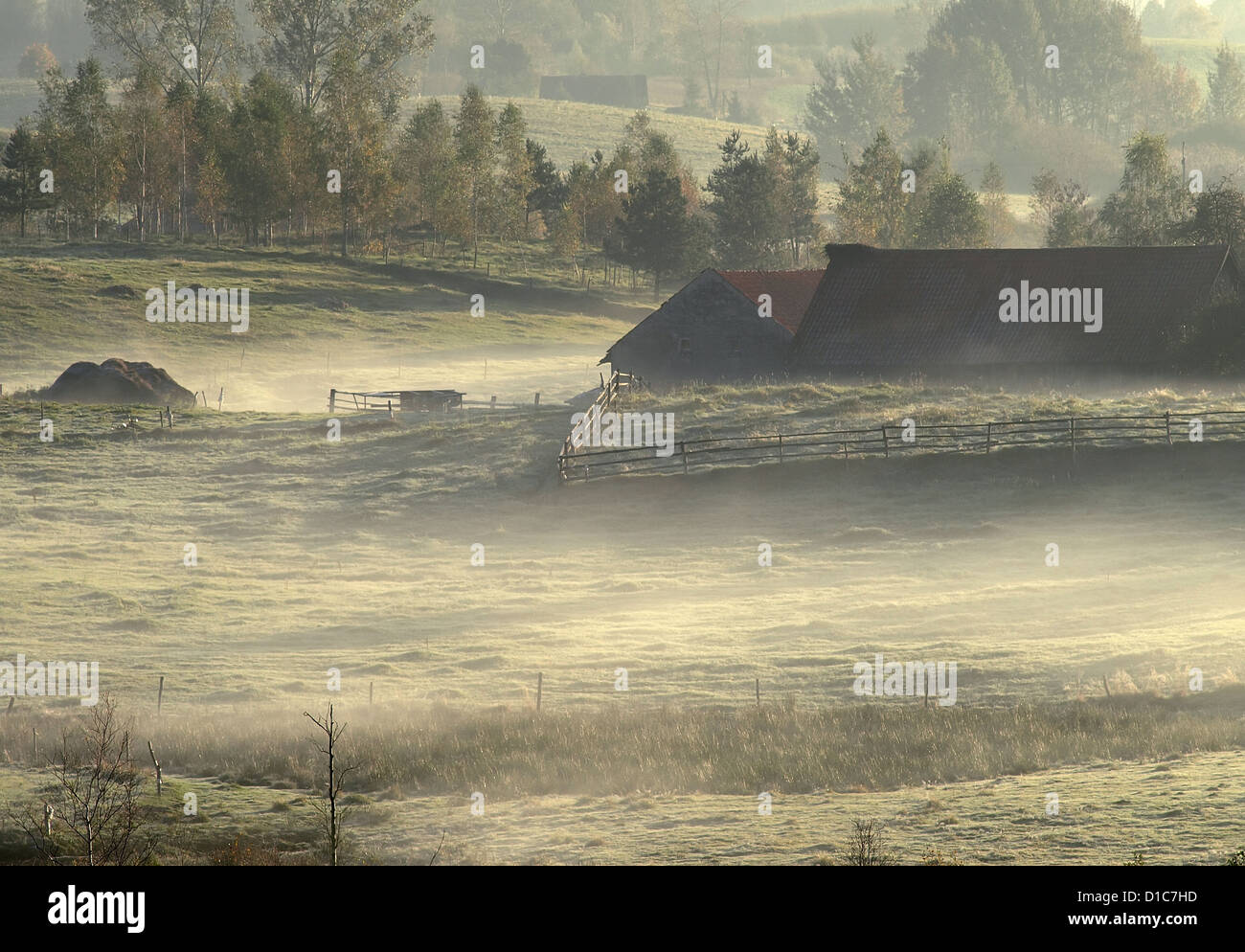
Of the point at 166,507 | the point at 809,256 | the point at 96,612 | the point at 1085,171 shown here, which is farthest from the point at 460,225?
the point at 1085,171

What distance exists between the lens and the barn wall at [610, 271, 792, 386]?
62.0 metres

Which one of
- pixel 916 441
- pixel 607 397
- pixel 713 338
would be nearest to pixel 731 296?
pixel 713 338

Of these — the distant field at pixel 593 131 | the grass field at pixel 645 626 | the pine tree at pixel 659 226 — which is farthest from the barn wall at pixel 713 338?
the distant field at pixel 593 131

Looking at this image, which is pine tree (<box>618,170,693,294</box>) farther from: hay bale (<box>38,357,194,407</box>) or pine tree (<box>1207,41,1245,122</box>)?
pine tree (<box>1207,41,1245,122</box>)

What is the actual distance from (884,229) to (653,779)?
3622 inches

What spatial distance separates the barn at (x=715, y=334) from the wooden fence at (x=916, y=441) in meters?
17.5

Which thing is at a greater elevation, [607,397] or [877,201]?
[877,201]

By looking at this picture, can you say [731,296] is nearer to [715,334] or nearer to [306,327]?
[715,334]

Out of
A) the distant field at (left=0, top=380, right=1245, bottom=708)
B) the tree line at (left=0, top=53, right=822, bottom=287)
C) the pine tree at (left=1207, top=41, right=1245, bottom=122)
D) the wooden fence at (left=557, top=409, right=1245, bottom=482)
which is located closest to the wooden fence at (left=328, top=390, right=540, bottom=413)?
the distant field at (left=0, top=380, right=1245, bottom=708)

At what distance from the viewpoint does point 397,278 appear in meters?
96.4

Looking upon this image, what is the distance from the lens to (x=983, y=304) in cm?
6175

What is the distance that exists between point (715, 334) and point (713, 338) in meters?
0.22

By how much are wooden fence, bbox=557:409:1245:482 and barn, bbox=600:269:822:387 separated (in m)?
17.5
